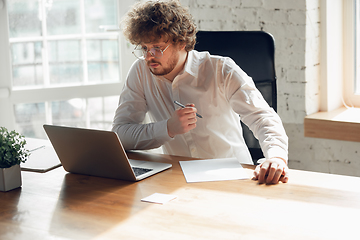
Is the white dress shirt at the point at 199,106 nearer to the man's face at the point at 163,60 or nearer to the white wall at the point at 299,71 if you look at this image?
the man's face at the point at 163,60

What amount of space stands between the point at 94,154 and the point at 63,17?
1638 mm

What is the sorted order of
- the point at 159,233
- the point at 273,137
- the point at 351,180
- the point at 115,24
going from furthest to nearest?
the point at 115,24
the point at 273,137
the point at 351,180
the point at 159,233

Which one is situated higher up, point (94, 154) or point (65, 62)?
point (65, 62)

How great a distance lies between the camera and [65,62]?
2.74 metres

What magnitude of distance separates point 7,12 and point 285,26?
164 centimetres

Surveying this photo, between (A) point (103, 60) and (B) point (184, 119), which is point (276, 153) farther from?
(A) point (103, 60)

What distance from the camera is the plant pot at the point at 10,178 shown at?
4.08 ft

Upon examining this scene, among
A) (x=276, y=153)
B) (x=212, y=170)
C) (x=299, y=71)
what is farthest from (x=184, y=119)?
(x=299, y=71)

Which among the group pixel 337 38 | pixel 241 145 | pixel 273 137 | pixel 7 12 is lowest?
pixel 241 145

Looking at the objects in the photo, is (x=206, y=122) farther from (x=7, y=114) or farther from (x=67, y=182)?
(x=7, y=114)

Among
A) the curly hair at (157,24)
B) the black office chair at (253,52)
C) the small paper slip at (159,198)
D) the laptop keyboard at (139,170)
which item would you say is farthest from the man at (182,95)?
the small paper slip at (159,198)

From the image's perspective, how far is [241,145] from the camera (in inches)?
70.9

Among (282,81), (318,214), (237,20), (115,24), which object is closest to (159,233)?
(318,214)

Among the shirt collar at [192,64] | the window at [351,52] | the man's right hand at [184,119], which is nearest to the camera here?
the man's right hand at [184,119]
